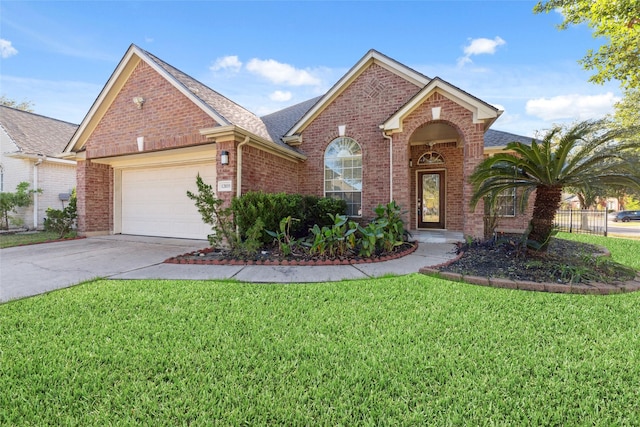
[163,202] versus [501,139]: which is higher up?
[501,139]

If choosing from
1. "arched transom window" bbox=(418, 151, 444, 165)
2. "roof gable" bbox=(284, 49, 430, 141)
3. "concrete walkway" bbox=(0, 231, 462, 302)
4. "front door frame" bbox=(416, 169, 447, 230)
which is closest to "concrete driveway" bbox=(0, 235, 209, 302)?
"concrete walkway" bbox=(0, 231, 462, 302)

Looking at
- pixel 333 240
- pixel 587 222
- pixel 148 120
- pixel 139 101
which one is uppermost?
pixel 139 101

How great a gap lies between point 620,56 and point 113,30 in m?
18.4

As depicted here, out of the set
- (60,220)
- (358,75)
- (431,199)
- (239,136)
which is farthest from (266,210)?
(60,220)

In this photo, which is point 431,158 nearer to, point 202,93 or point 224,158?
point 224,158

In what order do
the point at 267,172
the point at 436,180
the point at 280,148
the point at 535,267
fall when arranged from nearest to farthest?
1. the point at 535,267
2. the point at 267,172
3. the point at 280,148
4. the point at 436,180

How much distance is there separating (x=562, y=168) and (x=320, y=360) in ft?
18.8

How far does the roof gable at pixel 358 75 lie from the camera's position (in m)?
9.09

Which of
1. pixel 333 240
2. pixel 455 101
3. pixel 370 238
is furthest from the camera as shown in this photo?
pixel 455 101

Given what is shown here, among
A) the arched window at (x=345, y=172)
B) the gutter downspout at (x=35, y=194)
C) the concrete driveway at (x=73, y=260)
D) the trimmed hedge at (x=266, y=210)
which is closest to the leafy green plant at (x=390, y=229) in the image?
the trimmed hedge at (x=266, y=210)

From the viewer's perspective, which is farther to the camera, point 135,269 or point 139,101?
point 139,101

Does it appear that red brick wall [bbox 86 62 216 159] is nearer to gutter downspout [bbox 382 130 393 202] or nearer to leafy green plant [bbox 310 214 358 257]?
leafy green plant [bbox 310 214 358 257]

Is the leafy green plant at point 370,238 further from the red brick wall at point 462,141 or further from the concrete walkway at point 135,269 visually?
the red brick wall at point 462,141

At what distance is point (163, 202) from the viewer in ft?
32.3
